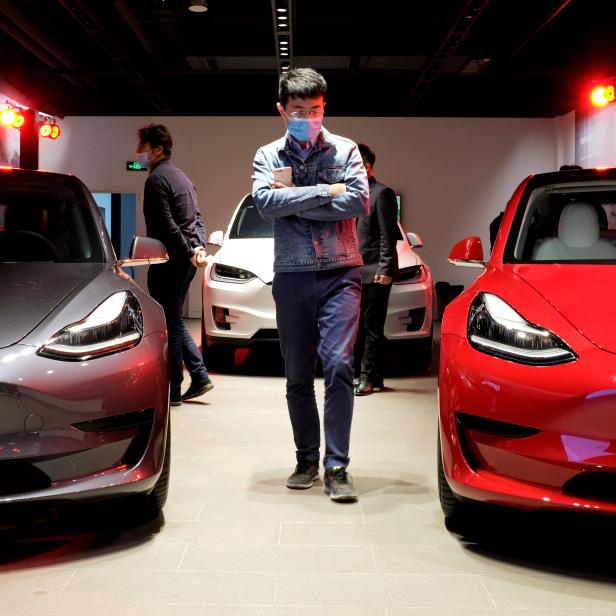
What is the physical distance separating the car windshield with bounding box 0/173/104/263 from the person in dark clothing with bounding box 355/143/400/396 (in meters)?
2.60

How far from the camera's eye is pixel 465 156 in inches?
613

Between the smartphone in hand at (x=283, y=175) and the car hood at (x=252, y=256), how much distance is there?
320 cm

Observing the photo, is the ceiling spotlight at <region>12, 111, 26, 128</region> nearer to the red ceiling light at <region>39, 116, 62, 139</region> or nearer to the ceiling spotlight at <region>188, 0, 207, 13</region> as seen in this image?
the red ceiling light at <region>39, 116, 62, 139</region>

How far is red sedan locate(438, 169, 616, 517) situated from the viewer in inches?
92.4

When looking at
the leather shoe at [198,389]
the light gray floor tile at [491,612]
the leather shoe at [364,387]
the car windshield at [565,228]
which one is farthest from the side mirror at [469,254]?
the leather shoe at [364,387]

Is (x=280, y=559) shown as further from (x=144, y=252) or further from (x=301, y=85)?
(x=301, y=85)

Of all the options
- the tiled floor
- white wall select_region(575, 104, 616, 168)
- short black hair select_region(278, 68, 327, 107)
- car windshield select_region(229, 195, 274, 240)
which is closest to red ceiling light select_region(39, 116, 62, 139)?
car windshield select_region(229, 195, 274, 240)

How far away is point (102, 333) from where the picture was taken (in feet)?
8.70

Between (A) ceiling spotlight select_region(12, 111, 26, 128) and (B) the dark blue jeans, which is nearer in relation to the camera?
(B) the dark blue jeans

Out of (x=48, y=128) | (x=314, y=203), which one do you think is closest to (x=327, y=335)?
(x=314, y=203)

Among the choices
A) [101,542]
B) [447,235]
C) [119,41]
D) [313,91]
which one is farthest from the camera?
[447,235]

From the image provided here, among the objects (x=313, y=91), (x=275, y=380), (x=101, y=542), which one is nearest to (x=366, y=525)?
(x=101, y=542)

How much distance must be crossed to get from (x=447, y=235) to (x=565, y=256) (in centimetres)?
1252

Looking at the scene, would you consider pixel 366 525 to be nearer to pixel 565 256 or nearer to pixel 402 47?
pixel 565 256
